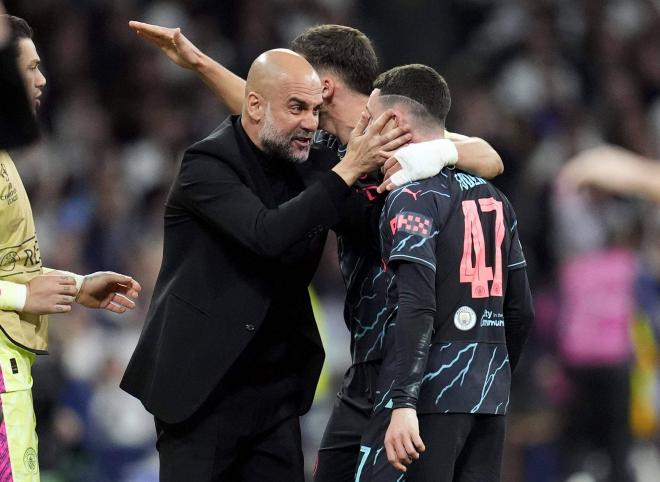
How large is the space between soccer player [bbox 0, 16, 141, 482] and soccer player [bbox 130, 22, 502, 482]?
984mm

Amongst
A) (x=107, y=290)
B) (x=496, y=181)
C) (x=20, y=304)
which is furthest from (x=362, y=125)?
(x=496, y=181)

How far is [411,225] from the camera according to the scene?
4250 millimetres

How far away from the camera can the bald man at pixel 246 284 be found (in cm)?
435

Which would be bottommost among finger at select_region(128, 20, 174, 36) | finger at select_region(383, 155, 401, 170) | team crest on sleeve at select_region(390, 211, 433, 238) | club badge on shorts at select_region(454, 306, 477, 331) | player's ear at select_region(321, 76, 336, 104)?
club badge on shorts at select_region(454, 306, 477, 331)

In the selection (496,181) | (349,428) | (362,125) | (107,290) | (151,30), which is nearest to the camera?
(362,125)

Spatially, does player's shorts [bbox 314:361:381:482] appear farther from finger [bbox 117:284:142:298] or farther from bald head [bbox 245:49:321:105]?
bald head [bbox 245:49:321:105]

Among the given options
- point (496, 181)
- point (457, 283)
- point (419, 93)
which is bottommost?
point (496, 181)

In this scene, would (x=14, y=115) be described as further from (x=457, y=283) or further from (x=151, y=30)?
(x=151, y=30)

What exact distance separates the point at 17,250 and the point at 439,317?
1.52 m

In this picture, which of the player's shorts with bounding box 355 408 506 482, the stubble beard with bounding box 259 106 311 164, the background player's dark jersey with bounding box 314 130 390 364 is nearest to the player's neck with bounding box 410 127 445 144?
the background player's dark jersey with bounding box 314 130 390 364

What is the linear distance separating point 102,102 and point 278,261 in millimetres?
6858

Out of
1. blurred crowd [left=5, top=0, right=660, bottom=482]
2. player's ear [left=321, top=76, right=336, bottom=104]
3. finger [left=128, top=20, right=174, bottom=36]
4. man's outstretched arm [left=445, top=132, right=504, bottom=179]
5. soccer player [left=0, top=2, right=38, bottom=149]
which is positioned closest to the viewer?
soccer player [left=0, top=2, right=38, bottom=149]

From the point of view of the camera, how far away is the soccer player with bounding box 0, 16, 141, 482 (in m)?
4.28

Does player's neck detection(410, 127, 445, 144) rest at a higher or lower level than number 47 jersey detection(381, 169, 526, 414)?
higher
